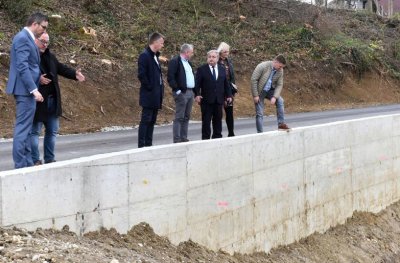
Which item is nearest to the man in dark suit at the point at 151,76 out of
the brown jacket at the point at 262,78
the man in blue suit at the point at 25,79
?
the man in blue suit at the point at 25,79

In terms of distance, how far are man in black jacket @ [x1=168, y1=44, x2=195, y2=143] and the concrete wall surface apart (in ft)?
4.32

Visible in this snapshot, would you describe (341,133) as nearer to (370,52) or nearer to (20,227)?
(20,227)

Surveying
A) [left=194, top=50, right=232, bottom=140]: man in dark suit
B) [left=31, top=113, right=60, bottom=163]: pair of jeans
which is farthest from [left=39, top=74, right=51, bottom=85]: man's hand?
[left=194, top=50, right=232, bottom=140]: man in dark suit

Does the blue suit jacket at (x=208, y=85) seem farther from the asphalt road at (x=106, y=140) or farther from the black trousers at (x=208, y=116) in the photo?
the asphalt road at (x=106, y=140)

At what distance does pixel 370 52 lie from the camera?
36.1 m

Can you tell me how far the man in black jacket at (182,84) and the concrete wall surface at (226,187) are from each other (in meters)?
1.32

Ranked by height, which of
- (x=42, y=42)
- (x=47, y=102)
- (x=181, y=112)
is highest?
(x=42, y=42)

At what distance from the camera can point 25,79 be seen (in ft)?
24.4

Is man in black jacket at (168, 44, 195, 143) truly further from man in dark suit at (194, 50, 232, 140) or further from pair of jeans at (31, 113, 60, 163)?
pair of jeans at (31, 113, 60, 163)

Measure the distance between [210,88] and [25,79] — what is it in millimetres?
4075

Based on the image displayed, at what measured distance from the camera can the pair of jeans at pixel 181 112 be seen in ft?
34.5

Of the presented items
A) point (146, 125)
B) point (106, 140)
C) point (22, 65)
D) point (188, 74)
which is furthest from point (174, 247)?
point (106, 140)

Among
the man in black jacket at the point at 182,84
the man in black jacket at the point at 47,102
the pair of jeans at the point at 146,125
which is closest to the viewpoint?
the man in black jacket at the point at 47,102

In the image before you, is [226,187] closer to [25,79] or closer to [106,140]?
[25,79]
